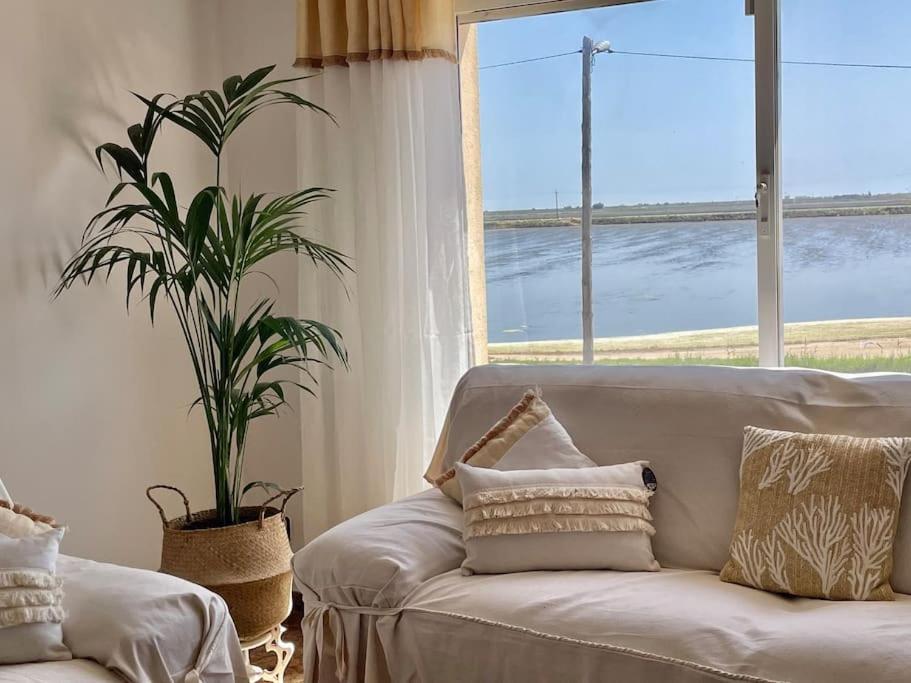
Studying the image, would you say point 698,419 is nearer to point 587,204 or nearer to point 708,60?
point 587,204

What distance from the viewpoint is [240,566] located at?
2.96 m

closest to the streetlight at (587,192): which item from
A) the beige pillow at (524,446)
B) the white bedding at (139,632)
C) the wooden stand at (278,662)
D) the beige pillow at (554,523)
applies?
the beige pillow at (524,446)

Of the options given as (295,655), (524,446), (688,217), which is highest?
(688,217)

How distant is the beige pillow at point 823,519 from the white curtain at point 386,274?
1.32 meters

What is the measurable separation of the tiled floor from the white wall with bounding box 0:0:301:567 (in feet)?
1.59

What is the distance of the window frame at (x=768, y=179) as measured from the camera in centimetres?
313

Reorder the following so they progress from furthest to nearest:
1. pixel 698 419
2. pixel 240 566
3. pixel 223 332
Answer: pixel 223 332 → pixel 240 566 → pixel 698 419

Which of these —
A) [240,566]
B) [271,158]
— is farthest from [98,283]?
[240,566]

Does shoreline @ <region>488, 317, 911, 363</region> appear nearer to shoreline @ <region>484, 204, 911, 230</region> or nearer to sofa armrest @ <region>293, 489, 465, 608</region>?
shoreline @ <region>484, 204, 911, 230</region>

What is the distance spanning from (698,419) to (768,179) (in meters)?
0.90

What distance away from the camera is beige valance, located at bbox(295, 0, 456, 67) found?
133 inches

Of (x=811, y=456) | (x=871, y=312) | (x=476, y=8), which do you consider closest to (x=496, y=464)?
(x=811, y=456)

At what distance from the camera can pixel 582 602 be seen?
2.21 m

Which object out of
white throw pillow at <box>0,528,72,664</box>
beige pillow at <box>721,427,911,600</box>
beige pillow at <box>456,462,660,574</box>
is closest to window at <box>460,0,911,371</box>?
beige pillow at <box>721,427,911,600</box>
